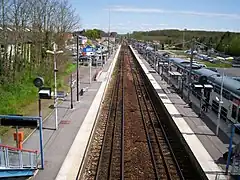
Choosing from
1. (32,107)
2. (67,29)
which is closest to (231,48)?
(67,29)

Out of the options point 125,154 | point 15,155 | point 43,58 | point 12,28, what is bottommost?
point 125,154

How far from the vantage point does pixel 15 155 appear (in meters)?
11.2

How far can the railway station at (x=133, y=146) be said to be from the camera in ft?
39.7

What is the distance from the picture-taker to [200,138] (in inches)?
613

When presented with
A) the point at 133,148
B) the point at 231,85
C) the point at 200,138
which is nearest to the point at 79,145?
the point at 133,148

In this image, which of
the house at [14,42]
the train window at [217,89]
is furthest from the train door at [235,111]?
the house at [14,42]

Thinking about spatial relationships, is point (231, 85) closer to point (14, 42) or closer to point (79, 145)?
point (79, 145)

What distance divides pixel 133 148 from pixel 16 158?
596 cm

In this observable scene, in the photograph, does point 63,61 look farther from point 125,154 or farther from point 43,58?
point 125,154

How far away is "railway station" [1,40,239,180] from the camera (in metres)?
12.1

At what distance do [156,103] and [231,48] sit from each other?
4192 cm

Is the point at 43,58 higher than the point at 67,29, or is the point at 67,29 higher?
the point at 67,29

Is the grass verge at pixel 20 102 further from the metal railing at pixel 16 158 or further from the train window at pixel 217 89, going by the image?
the train window at pixel 217 89

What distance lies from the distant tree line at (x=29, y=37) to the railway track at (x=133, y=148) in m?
8.50
